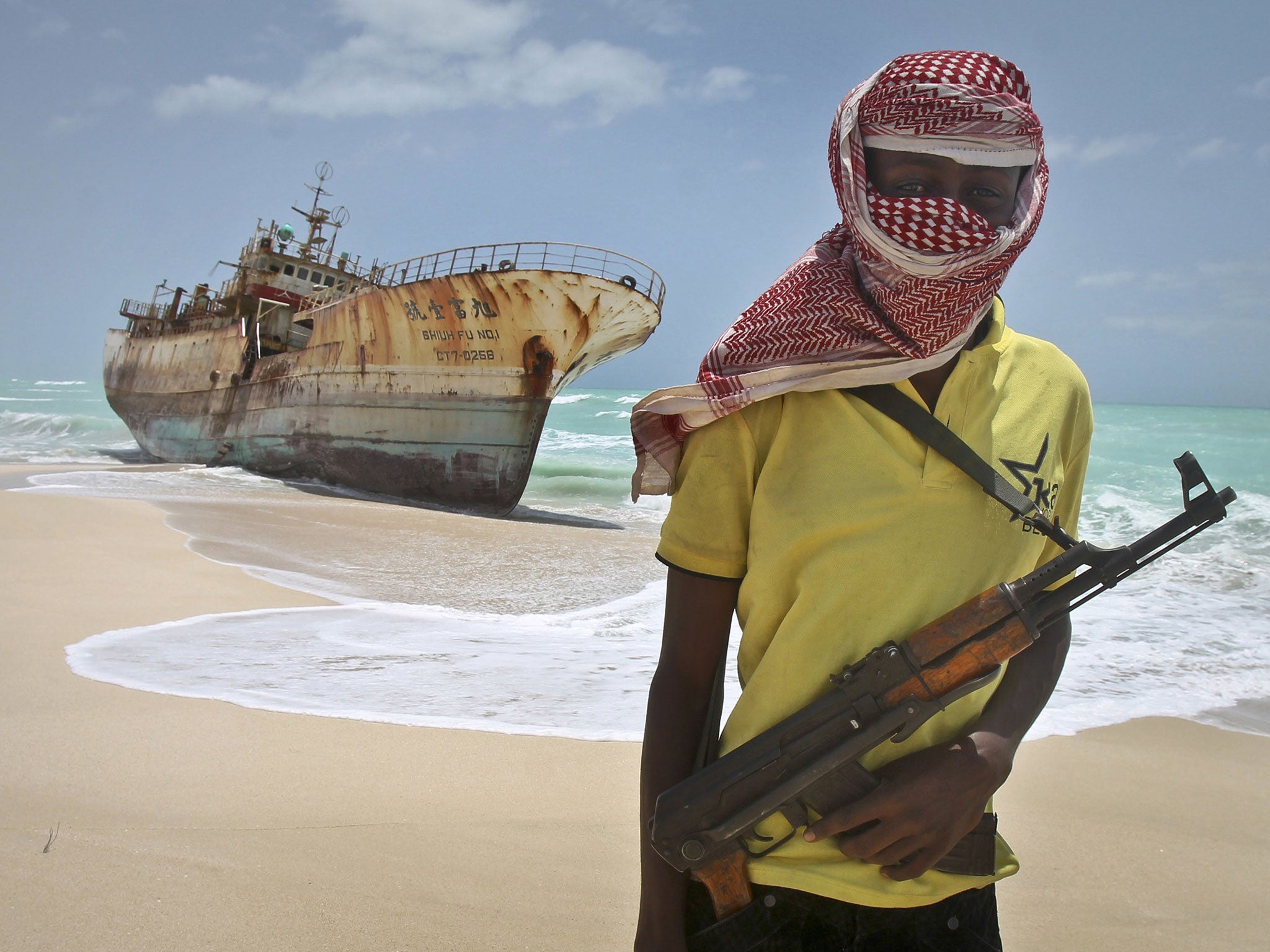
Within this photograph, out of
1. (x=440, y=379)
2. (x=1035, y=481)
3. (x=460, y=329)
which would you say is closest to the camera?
(x=1035, y=481)

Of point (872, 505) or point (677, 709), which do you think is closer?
point (872, 505)

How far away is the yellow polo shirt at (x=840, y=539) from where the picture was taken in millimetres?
1028

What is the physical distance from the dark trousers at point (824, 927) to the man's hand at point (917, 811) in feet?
0.27

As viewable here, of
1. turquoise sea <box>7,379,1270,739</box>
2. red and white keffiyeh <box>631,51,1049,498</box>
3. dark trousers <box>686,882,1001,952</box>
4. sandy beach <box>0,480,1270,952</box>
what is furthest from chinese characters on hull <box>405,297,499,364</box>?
dark trousers <box>686,882,1001,952</box>

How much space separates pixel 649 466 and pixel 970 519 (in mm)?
451

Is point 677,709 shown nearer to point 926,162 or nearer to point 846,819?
point 846,819

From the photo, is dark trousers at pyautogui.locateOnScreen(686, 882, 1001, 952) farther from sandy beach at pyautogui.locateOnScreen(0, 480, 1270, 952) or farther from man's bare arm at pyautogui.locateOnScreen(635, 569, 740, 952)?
sandy beach at pyautogui.locateOnScreen(0, 480, 1270, 952)

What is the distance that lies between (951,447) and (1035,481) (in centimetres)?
17

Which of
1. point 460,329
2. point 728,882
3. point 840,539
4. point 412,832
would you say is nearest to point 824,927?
point 728,882

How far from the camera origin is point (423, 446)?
53.1 feet

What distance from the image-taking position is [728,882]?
3.51 ft

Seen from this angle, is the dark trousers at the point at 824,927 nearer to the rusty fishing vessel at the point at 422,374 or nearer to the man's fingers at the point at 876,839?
the man's fingers at the point at 876,839

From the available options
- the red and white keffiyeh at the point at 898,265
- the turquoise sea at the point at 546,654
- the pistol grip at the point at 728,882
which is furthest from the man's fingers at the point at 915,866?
the turquoise sea at the point at 546,654

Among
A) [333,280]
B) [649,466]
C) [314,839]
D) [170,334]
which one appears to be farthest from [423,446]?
[649,466]
